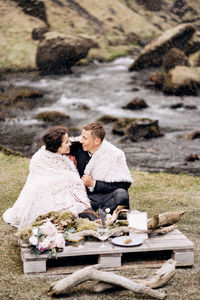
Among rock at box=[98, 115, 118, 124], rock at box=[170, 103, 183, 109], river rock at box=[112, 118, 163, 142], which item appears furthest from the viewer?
rock at box=[170, 103, 183, 109]

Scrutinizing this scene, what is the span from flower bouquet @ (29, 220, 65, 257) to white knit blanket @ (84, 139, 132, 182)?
1483 millimetres

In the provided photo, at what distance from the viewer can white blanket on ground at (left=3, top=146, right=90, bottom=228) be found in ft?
18.4

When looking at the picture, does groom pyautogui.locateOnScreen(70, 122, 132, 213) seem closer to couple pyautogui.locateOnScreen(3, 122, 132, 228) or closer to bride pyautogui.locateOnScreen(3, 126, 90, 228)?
couple pyautogui.locateOnScreen(3, 122, 132, 228)

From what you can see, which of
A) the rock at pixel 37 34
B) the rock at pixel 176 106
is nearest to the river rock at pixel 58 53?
the rock at pixel 37 34

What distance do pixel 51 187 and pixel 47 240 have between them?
4.01 feet

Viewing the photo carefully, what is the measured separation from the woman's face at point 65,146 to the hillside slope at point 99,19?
2858 cm

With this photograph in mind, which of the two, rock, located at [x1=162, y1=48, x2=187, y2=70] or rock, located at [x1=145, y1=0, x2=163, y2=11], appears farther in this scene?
rock, located at [x1=145, y1=0, x2=163, y2=11]

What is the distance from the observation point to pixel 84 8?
39.1m

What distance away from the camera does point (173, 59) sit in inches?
1152

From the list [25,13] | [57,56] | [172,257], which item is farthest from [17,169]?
[25,13]

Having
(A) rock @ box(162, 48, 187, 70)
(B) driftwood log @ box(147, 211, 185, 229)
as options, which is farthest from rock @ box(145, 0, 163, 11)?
(B) driftwood log @ box(147, 211, 185, 229)

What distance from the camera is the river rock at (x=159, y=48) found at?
29.5 m

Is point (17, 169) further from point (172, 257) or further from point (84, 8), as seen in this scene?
point (84, 8)

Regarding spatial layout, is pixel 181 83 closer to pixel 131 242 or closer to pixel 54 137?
pixel 54 137
